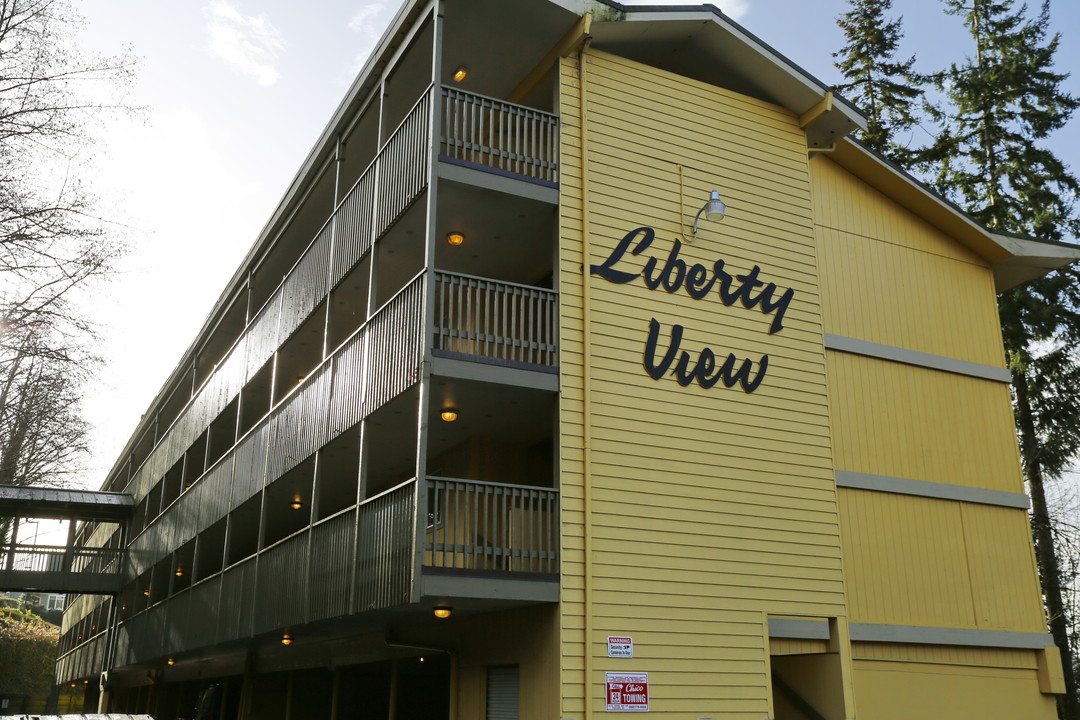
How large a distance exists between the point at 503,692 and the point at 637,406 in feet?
14.0

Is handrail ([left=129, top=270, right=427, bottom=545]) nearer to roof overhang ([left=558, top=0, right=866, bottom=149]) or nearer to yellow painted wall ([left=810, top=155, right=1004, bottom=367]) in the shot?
roof overhang ([left=558, top=0, right=866, bottom=149])

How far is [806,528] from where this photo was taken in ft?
46.2

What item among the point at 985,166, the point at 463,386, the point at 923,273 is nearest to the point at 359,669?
the point at 463,386

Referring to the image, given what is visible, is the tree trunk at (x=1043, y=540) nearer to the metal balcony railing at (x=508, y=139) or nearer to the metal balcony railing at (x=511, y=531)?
the metal balcony railing at (x=511, y=531)

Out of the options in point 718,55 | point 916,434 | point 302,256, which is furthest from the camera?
point 302,256

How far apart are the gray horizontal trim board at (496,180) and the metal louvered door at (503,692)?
638 centimetres

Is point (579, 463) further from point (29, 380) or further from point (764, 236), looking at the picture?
point (29, 380)

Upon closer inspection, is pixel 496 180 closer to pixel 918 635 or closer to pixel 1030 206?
pixel 918 635

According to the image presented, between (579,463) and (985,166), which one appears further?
(985,166)

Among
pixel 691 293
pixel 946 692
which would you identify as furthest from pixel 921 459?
pixel 691 293

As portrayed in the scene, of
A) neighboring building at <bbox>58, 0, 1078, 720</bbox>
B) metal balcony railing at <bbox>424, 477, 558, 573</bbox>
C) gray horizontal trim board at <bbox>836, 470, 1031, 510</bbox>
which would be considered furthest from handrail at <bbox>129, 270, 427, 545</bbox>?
Result: gray horizontal trim board at <bbox>836, 470, 1031, 510</bbox>

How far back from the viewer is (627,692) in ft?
38.9

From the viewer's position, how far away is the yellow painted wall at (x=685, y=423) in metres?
12.4

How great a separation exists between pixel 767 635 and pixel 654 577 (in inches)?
74.5
